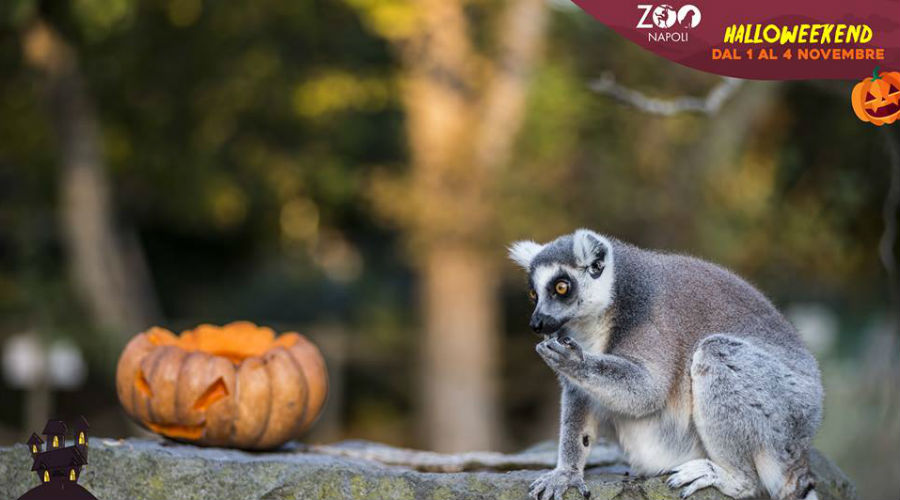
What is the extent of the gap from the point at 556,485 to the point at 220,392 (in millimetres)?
1898

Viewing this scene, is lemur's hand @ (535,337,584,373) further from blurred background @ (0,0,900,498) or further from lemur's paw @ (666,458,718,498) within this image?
blurred background @ (0,0,900,498)

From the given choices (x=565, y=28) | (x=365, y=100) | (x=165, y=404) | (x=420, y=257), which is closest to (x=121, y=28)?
(x=365, y=100)

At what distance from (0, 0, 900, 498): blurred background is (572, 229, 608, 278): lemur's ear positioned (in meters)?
4.73

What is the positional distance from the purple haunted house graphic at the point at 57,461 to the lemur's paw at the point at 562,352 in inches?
79.7

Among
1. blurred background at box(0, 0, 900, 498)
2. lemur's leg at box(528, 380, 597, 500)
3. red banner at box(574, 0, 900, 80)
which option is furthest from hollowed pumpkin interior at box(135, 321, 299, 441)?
blurred background at box(0, 0, 900, 498)

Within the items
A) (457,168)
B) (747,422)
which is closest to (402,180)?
(457,168)

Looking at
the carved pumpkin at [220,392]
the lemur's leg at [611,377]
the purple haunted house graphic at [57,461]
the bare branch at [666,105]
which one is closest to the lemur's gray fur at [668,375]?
the lemur's leg at [611,377]

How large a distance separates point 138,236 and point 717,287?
17644 millimetres

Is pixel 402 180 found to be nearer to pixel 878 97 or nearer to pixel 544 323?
pixel 878 97

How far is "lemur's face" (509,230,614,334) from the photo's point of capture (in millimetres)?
4934

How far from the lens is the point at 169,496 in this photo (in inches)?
204

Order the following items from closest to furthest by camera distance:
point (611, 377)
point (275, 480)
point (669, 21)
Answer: point (611, 377)
point (275, 480)
point (669, 21)

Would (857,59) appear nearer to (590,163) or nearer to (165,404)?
(165,404)

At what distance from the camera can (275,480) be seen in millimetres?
5145
